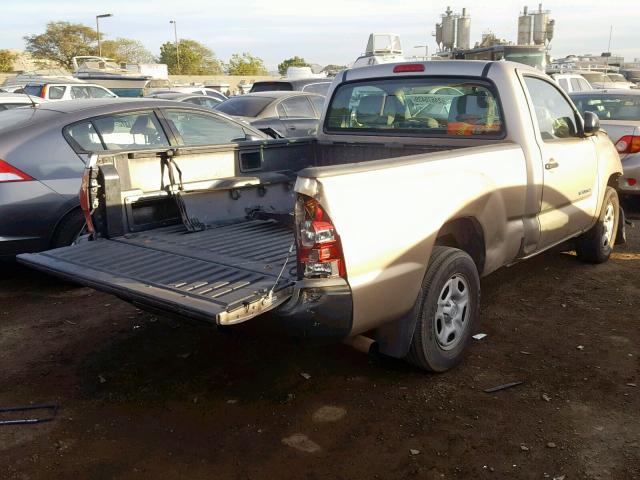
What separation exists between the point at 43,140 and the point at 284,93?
241 inches

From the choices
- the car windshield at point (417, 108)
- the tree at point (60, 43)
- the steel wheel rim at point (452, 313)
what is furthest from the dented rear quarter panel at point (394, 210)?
the tree at point (60, 43)

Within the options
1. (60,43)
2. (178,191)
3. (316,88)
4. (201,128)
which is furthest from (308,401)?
(60,43)


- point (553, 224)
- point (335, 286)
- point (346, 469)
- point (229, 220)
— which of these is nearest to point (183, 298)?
point (335, 286)

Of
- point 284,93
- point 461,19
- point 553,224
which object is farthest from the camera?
point 461,19

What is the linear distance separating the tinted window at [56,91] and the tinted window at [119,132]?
10796mm

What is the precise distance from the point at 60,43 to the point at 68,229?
62077 mm

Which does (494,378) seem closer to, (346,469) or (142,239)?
(346,469)

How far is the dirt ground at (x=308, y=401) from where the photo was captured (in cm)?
314

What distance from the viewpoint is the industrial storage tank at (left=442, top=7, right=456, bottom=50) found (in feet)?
94.6

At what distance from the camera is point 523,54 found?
16875 millimetres

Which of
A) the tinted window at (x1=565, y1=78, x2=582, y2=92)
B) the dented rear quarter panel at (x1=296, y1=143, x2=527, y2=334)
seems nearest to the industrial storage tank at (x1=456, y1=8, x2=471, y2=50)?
the tinted window at (x1=565, y1=78, x2=582, y2=92)

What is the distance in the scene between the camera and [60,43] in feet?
200

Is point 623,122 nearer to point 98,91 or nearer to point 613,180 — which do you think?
point 613,180

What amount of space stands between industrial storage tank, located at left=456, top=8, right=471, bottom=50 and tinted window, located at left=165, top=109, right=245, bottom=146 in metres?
23.9
